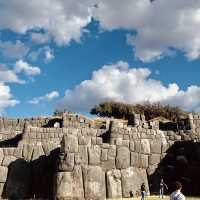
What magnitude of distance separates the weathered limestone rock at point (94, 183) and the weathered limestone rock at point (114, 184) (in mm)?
332

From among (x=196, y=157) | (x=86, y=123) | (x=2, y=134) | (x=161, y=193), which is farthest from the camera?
(x=86, y=123)

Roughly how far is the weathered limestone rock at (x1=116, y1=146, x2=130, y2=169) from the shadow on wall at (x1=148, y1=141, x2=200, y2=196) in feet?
4.44

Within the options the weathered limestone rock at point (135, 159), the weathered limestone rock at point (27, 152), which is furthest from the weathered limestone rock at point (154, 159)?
the weathered limestone rock at point (27, 152)

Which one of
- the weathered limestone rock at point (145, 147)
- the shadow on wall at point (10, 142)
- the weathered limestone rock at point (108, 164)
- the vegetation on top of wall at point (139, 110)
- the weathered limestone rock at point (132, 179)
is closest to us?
the weathered limestone rock at point (132, 179)

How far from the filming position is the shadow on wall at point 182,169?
1705cm

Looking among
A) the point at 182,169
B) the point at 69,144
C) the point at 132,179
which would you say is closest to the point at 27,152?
the point at 69,144

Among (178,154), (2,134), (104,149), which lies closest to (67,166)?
(104,149)

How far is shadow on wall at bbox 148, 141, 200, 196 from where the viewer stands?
1705 centimetres

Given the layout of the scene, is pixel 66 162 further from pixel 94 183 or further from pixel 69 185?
pixel 94 183

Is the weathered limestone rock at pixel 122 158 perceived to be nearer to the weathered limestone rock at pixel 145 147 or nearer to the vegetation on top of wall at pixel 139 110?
the weathered limestone rock at pixel 145 147

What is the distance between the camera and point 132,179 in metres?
16.7

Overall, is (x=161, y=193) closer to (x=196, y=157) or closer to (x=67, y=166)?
(x=196, y=157)

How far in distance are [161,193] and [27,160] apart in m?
5.29

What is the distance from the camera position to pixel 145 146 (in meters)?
18.1
